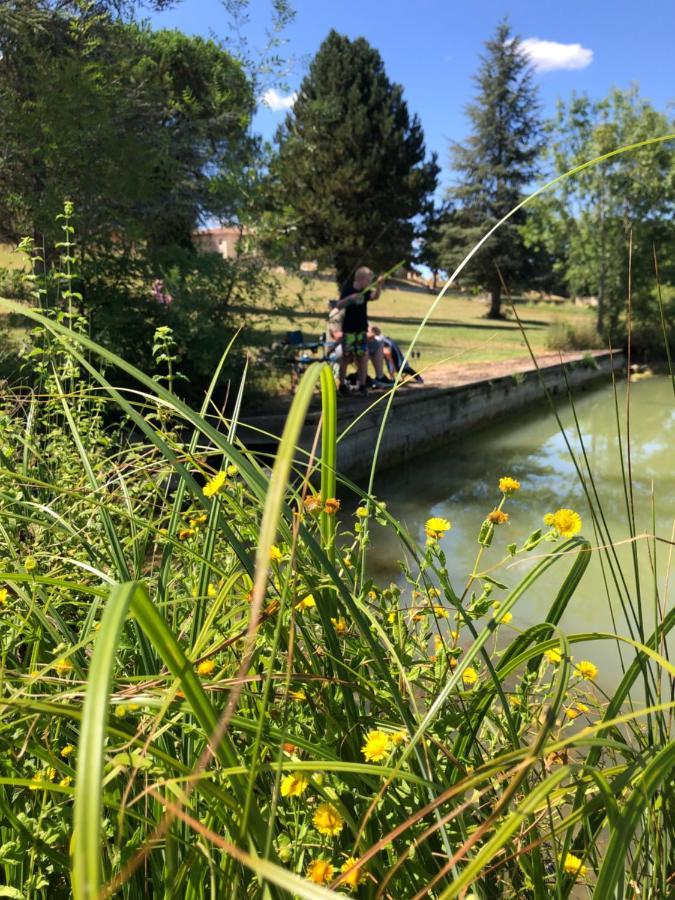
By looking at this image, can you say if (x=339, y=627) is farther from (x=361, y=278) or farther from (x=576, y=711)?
(x=361, y=278)

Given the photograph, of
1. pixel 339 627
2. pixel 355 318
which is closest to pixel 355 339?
pixel 355 318

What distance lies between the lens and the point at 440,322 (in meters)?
22.8

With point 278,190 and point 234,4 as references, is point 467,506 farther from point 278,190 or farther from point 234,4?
point 234,4

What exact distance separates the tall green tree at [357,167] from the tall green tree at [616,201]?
294 inches

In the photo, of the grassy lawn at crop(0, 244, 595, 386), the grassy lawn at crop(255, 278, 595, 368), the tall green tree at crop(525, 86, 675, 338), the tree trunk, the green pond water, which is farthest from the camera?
the tree trunk

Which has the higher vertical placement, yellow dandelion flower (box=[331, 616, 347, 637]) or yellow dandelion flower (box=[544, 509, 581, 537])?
yellow dandelion flower (box=[544, 509, 581, 537])

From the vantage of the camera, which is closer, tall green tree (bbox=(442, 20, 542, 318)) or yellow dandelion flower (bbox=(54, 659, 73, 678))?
yellow dandelion flower (bbox=(54, 659, 73, 678))

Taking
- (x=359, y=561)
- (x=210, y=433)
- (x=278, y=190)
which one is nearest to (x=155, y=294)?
(x=278, y=190)

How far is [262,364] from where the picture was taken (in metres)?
6.40

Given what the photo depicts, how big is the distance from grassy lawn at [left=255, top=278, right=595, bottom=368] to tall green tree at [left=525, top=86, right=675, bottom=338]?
1.15m

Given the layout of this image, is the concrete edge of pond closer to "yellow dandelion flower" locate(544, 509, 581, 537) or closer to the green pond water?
the green pond water

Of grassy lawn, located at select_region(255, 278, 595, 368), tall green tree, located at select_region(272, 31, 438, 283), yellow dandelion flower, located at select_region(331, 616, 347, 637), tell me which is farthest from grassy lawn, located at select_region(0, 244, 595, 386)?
tall green tree, located at select_region(272, 31, 438, 283)

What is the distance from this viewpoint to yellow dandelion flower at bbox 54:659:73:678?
80cm

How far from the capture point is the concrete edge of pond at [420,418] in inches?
212
